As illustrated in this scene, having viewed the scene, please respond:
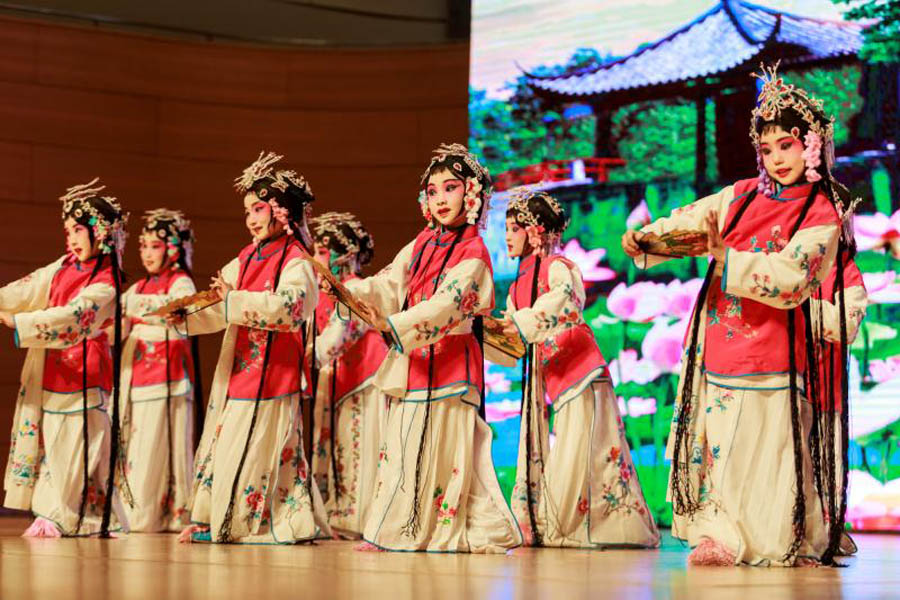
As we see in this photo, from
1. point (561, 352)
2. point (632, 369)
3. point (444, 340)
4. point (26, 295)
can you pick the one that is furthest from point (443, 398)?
point (632, 369)

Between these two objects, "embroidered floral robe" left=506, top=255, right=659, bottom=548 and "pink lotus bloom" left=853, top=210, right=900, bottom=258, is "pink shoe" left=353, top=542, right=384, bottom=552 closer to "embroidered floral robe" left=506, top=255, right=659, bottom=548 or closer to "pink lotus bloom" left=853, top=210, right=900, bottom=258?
"embroidered floral robe" left=506, top=255, right=659, bottom=548

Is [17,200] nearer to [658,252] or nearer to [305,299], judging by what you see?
[305,299]

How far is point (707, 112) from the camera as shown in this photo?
24.2 ft

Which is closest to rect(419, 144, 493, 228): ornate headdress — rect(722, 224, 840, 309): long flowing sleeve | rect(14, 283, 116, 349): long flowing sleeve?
rect(722, 224, 840, 309): long flowing sleeve

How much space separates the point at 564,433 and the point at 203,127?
3882 millimetres

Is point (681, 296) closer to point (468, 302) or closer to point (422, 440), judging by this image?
point (468, 302)

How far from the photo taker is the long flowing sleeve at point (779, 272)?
3.70 metres

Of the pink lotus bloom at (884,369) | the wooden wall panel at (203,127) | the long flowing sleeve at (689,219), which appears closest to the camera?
the long flowing sleeve at (689,219)

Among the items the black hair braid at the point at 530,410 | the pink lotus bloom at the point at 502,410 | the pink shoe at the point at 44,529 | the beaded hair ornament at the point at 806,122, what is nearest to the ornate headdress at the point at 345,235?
the black hair braid at the point at 530,410

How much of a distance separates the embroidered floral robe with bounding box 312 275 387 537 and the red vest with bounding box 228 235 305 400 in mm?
1053

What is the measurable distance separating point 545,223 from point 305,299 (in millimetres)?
1255

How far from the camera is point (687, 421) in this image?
3.94 meters

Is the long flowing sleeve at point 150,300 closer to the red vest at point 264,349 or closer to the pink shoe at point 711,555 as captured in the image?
the red vest at point 264,349

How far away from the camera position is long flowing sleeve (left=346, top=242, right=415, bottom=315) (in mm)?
4805
